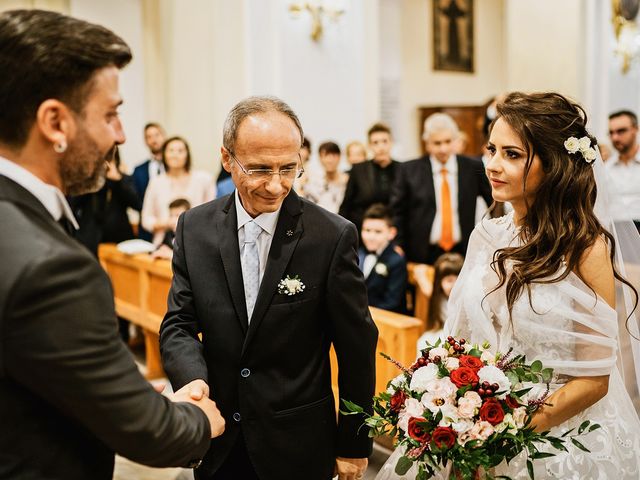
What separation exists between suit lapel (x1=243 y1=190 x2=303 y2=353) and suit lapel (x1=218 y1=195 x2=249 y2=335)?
5cm

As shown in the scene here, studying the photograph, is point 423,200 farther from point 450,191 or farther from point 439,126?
point 439,126

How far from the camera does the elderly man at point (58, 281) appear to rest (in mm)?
1225

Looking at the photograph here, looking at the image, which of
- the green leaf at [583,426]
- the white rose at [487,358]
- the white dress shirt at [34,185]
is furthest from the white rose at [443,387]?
the white dress shirt at [34,185]

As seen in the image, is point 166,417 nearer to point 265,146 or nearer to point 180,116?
point 265,146

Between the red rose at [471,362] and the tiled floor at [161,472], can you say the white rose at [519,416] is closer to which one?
the red rose at [471,362]

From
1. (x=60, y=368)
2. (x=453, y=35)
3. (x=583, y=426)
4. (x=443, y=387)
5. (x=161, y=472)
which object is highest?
(x=453, y=35)

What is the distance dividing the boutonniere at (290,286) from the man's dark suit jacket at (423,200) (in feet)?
11.1

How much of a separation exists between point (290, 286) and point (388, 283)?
2.80m

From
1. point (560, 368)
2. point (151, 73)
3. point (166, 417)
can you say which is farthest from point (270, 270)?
point (151, 73)

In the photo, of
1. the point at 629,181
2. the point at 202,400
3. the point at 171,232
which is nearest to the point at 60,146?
the point at 202,400

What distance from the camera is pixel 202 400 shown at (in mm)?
1753

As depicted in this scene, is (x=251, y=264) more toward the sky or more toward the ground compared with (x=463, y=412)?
more toward the sky

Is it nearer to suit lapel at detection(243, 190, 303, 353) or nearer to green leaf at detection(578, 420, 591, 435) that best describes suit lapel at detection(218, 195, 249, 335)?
suit lapel at detection(243, 190, 303, 353)

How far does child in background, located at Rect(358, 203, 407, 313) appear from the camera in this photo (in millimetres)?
4812
